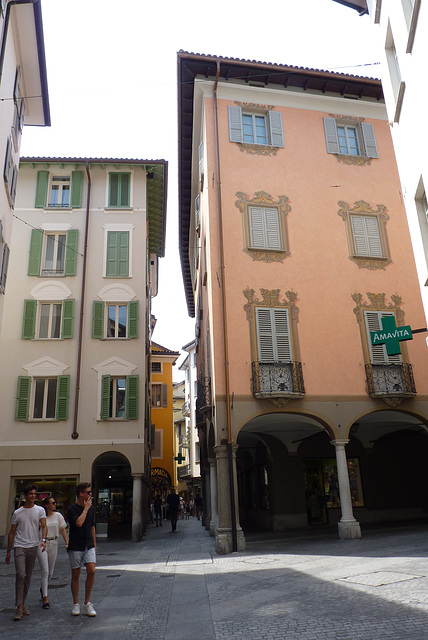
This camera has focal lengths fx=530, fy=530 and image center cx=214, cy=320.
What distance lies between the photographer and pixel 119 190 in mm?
24828

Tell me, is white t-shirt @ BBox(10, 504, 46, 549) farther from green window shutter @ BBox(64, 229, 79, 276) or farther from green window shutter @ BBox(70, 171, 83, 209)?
green window shutter @ BBox(70, 171, 83, 209)

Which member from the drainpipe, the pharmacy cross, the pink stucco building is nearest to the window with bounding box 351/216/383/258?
the pink stucco building

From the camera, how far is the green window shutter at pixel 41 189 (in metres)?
24.0

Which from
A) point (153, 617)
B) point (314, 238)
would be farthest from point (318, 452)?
point (153, 617)

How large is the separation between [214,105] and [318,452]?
14.3 metres

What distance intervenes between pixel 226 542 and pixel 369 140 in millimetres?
15640

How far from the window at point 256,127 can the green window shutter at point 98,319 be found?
28.6 ft

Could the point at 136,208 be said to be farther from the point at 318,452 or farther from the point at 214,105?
the point at 318,452

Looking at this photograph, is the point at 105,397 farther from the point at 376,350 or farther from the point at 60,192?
the point at 376,350

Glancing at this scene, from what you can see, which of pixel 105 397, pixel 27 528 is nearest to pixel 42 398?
pixel 105 397

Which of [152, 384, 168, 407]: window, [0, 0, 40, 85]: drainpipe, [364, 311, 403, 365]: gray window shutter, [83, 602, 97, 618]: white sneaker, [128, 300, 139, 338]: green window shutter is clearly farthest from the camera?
[152, 384, 168, 407]: window

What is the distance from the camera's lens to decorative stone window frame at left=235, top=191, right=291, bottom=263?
1831cm

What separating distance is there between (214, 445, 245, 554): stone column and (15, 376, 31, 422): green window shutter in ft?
28.5

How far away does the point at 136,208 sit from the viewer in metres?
24.5
